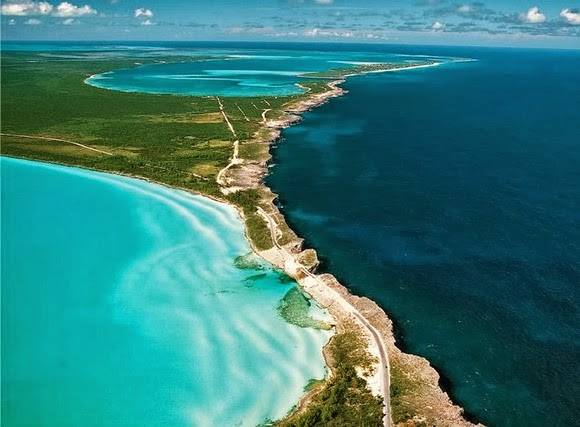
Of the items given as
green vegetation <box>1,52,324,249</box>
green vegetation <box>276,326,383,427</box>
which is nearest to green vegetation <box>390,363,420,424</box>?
green vegetation <box>276,326,383,427</box>

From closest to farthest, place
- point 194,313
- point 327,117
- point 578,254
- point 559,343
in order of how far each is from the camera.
A: 1. point 559,343
2. point 194,313
3. point 578,254
4. point 327,117

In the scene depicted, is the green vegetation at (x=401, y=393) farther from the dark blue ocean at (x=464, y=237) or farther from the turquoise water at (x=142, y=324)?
the turquoise water at (x=142, y=324)

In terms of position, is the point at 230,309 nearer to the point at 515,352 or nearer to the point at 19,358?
the point at 19,358

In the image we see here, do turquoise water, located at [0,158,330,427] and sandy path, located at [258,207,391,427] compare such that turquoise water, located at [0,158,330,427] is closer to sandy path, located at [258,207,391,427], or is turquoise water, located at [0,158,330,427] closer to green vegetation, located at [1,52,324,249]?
sandy path, located at [258,207,391,427]

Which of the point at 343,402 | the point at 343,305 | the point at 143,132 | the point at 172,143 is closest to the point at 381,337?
the point at 343,305

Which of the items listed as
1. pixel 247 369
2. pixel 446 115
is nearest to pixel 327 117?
pixel 446 115

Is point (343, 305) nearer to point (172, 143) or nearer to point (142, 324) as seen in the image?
point (142, 324)
